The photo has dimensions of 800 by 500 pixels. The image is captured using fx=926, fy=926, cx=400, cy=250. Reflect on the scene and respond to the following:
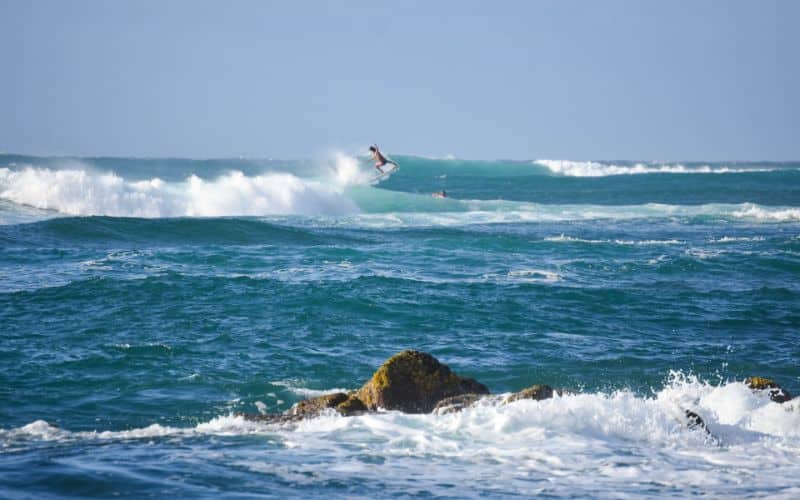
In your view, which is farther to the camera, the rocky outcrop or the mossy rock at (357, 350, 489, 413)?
the mossy rock at (357, 350, 489, 413)

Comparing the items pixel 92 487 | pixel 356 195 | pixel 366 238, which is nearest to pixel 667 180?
pixel 356 195

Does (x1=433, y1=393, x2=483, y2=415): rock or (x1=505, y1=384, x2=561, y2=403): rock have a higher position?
(x1=505, y1=384, x2=561, y2=403): rock

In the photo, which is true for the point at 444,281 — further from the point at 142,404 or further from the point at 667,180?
the point at 667,180

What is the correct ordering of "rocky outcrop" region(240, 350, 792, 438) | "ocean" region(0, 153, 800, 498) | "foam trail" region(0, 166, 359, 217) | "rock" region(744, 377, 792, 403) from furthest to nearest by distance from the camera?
"foam trail" region(0, 166, 359, 217) → "rock" region(744, 377, 792, 403) → "rocky outcrop" region(240, 350, 792, 438) → "ocean" region(0, 153, 800, 498)

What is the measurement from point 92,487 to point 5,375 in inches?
196

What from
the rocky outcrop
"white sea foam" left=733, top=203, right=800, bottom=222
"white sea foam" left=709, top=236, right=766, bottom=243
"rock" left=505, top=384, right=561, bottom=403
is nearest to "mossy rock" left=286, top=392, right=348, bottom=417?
the rocky outcrop

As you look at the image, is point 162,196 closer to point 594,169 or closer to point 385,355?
point 385,355

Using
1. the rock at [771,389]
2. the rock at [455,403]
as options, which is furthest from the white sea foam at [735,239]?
the rock at [455,403]

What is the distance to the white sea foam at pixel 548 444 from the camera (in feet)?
22.9

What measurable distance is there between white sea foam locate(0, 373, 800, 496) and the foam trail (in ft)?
96.4

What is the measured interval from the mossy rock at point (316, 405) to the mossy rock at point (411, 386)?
0.23 m

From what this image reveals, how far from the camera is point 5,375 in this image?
10.8m

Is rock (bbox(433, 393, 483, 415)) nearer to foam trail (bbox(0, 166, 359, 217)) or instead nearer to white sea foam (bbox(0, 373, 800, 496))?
white sea foam (bbox(0, 373, 800, 496))

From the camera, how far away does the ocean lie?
23.5 ft
